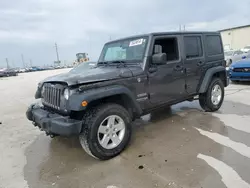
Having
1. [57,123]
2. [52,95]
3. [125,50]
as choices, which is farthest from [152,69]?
[57,123]

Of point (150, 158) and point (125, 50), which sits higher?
point (125, 50)

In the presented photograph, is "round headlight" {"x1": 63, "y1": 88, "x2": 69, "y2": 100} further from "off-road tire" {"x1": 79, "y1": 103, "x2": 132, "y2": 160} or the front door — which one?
the front door

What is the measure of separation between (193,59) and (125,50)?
1.56m

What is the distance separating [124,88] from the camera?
3268mm

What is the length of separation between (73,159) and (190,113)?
3.18 m

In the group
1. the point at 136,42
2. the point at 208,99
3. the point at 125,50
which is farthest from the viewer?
the point at 208,99

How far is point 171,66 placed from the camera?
4082 millimetres

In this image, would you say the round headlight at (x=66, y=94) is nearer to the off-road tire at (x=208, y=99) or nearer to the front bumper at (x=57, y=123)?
the front bumper at (x=57, y=123)

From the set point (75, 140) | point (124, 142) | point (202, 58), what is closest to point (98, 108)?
point (124, 142)

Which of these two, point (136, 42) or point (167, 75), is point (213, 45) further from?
point (136, 42)

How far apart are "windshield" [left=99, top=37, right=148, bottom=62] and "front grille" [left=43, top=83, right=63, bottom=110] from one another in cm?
142

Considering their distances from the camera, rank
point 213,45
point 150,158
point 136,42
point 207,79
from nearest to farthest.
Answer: point 150,158
point 136,42
point 207,79
point 213,45

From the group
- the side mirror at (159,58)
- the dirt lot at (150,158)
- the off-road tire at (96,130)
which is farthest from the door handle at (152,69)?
the dirt lot at (150,158)

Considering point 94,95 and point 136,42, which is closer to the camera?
point 94,95
